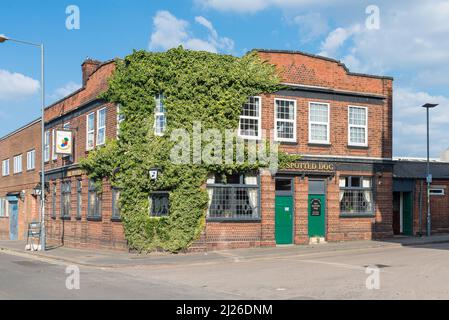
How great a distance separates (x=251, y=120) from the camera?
24.3 m

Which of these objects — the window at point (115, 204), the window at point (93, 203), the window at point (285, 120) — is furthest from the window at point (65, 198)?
the window at point (285, 120)

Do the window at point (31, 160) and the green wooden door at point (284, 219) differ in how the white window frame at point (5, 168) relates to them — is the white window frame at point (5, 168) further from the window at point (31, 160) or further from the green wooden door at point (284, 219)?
the green wooden door at point (284, 219)

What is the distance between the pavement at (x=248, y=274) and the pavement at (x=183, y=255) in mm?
35

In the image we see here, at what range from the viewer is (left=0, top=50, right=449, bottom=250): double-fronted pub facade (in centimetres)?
2381

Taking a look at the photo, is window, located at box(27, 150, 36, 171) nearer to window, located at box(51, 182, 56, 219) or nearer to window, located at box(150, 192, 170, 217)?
window, located at box(51, 182, 56, 219)

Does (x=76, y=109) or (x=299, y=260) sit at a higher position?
(x=76, y=109)

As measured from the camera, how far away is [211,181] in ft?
77.0

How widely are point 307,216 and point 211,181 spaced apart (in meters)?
4.73

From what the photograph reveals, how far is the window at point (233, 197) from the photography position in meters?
23.4

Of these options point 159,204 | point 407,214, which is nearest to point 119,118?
point 159,204

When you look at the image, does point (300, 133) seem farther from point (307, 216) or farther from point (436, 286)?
point (436, 286)

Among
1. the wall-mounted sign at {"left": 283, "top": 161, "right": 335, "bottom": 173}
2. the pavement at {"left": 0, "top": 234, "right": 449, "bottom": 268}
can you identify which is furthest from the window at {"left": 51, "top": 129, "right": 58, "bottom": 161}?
the wall-mounted sign at {"left": 283, "top": 161, "right": 335, "bottom": 173}

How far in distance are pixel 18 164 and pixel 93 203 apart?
57.6ft

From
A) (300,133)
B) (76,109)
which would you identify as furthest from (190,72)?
(76,109)
